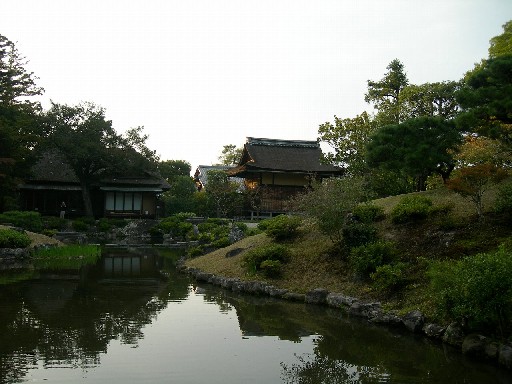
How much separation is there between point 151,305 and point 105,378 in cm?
640

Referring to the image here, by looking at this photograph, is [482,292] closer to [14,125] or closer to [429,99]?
[429,99]

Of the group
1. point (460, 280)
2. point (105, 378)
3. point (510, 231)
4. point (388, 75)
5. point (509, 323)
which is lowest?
point (105, 378)

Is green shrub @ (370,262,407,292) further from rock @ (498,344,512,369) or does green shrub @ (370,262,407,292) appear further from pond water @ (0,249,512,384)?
rock @ (498,344,512,369)

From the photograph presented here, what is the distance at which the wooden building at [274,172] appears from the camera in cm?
4097

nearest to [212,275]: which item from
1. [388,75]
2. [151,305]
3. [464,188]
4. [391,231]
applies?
[151,305]

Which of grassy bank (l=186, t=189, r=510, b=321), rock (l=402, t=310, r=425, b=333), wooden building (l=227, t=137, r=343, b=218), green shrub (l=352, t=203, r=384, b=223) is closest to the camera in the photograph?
rock (l=402, t=310, r=425, b=333)

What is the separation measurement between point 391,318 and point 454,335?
2.04 m

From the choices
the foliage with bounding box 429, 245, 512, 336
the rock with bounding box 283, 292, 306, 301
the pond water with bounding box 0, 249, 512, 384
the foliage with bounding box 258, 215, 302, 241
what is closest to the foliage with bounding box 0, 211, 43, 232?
the pond water with bounding box 0, 249, 512, 384

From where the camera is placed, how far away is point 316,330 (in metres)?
11.7

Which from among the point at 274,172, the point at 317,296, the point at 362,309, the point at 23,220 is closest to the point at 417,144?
the point at 317,296

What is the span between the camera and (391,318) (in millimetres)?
12031

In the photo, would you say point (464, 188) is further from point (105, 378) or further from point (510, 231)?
point (105, 378)

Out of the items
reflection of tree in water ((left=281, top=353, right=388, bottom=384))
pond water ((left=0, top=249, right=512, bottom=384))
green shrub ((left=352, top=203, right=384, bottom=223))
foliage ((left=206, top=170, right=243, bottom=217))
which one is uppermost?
foliage ((left=206, top=170, right=243, bottom=217))

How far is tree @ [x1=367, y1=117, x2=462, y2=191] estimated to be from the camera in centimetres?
1800
